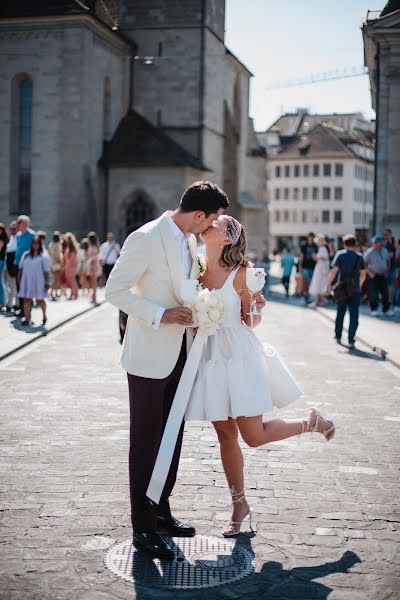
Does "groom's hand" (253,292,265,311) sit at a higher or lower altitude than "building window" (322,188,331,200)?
lower

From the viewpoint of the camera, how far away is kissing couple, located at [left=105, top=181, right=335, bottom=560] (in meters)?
5.33

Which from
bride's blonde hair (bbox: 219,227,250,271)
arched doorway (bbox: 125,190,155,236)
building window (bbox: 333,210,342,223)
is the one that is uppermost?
building window (bbox: 333,210,342,223)

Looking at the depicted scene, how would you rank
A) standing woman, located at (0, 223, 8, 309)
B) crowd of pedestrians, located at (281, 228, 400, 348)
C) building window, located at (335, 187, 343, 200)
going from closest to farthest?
crowd of pedestrians, located at (281, 228, 400, 348) < standing woman, located at (0, 223, 8, 309) < building window, located at (335, 187, 343, 200)

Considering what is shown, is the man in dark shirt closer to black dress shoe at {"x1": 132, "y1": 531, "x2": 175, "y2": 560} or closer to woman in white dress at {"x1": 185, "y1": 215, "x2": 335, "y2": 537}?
woman in white dress at {"x1": 185, "y1": 215, "x2": 335, "y2": 537}

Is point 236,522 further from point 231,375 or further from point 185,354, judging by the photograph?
point 185,354

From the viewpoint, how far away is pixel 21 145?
46.5 metres

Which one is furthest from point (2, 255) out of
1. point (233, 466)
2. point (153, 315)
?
point (153, 315)

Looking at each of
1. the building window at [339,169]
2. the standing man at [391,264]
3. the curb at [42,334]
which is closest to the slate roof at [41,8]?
the curb at [42,334]

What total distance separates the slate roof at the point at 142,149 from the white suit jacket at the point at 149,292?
4142 cm

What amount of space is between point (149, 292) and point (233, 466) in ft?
3.99

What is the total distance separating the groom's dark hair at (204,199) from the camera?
5.34 meters

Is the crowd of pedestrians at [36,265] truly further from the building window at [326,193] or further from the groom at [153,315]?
the building window at [326,193]

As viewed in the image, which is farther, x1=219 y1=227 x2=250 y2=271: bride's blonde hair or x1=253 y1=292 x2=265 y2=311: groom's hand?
x1=253 y1=292 x2=265 y2=311: groom's hand

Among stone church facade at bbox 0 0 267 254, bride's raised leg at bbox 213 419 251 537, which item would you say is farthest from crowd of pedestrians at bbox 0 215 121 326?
stone church facade at bbox 0 0 267 254
